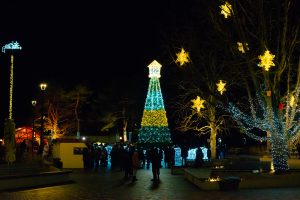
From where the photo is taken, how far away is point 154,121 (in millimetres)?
54531

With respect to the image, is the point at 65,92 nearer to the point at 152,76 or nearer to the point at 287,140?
the point at 152,76

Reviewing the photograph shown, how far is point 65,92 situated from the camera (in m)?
78.4

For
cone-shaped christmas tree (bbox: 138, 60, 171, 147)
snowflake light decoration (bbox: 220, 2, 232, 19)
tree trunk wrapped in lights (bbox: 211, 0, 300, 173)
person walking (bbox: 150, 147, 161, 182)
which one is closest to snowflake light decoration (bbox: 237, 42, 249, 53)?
tree trunk wrapped in lights (bbox: 211, 0, 300, 173)

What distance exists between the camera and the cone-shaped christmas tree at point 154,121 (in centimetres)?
5428

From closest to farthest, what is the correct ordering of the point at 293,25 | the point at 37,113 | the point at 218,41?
1. the point at 293,25
2. the point at 218,41
3. the point at 37,113

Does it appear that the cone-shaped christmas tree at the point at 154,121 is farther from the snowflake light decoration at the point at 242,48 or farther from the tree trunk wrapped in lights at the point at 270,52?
the snowflake light decoration at the point at 242,48

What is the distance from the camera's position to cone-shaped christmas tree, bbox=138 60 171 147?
178ft

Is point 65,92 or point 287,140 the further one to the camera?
point 65,92

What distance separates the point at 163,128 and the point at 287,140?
3049 centimetres

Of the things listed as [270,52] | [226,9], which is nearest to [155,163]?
[270,52]

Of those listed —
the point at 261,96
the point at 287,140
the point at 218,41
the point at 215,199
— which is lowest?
the point at 215,199

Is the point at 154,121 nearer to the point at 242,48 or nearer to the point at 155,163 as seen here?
the point at 155,163

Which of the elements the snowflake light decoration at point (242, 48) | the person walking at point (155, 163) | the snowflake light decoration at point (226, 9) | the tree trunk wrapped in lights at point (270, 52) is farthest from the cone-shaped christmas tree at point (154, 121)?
the snowflake light decoration at point (226, 9)

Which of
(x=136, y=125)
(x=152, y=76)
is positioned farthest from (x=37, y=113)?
(x=152, y=76)
